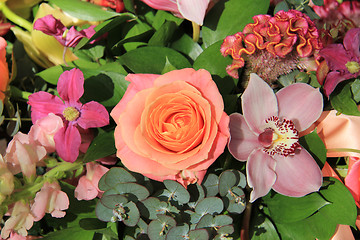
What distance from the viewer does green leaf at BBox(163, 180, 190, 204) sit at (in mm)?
538

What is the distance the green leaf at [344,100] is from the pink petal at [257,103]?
0.11m

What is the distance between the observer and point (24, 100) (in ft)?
2.38

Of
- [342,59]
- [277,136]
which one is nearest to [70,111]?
[277,136]

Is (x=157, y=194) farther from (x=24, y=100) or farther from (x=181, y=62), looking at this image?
(x=24, y=100)

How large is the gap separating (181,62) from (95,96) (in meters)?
0.16

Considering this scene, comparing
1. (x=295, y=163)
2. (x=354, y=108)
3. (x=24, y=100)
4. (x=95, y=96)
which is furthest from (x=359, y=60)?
(x=24, y=100)

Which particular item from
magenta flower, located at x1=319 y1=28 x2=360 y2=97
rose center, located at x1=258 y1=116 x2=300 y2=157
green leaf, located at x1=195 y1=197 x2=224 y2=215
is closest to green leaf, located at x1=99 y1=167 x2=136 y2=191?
green leaf, located at x1=195 y1=197 x2=224 y2=215

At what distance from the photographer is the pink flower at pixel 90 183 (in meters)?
0.60

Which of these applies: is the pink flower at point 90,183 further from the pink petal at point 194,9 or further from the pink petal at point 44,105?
the pink petal at point 194,9

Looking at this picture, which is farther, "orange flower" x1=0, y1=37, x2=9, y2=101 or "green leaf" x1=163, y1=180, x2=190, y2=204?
"orange flower" x1=0, y1=37, x2=9, y2=101

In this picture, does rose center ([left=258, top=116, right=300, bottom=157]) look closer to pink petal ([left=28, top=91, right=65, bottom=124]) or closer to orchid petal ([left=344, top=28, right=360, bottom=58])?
orchid petal ([left=344, top=28, right=360, bottom=58])

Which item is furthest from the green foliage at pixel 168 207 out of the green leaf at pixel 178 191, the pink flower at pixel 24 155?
the pink flower at pixel 24 155

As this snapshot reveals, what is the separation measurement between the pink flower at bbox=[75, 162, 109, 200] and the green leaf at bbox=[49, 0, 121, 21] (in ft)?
0.90

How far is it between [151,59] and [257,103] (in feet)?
0.64
